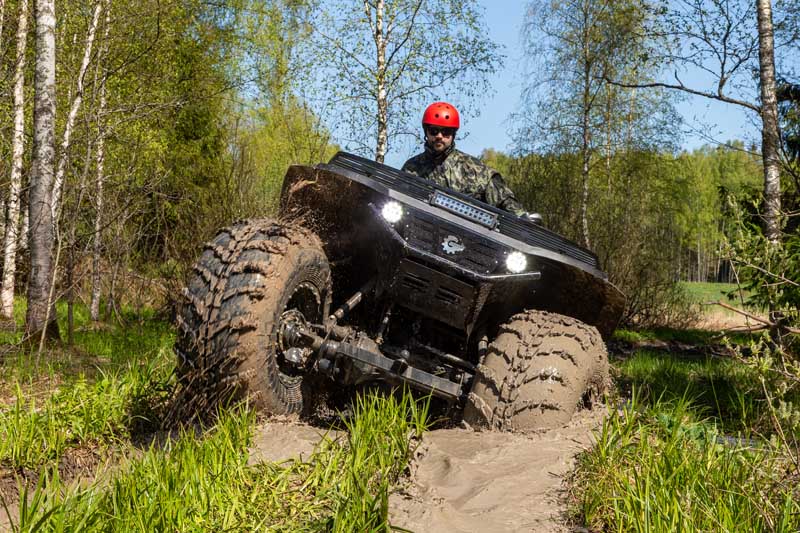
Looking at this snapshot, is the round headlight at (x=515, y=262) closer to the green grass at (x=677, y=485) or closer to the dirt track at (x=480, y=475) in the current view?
the dirt track at (x=480, y=475)

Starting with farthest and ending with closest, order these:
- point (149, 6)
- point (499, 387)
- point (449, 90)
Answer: point (449, 90)
point (149, 6)
point (499, 387)

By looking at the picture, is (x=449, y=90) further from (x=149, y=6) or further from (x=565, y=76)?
(x=565, y=76)

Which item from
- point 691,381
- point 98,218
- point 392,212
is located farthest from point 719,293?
point 392,212

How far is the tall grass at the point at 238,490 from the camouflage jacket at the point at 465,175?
280 cm

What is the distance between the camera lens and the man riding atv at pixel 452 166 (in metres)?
6.25

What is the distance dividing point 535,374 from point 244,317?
5.29 ft

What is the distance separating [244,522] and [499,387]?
70.2 inches

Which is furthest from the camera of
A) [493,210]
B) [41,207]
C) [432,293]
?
[41,207]

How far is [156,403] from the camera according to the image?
4.91m

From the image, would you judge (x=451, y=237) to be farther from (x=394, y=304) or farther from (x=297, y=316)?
(x=297, y=316)

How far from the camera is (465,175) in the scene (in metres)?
6.42

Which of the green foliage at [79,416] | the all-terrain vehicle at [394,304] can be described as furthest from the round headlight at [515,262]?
the green foliage at [79,416]

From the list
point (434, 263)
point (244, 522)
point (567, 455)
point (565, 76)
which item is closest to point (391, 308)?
point (434, 263)

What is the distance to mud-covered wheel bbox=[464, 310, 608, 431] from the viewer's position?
4.15 meters
